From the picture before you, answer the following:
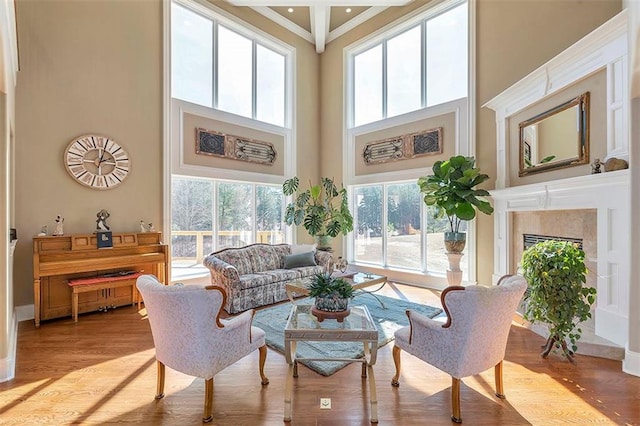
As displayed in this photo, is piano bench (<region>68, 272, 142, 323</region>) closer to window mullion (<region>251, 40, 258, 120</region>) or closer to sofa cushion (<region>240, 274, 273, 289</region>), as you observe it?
sofa cushion (<region>240, 274, 273, 289</region>)

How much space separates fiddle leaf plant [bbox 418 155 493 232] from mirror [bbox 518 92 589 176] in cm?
63

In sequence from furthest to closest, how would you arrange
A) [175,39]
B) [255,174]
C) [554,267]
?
[255,174]
[175,39]
[554,267]

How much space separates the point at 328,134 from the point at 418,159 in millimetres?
2420

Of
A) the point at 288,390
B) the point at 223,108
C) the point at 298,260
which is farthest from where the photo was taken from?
the point at 223,108

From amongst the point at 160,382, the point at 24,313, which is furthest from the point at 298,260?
the point at 24,313

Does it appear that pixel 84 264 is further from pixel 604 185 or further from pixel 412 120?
pixel 604 185

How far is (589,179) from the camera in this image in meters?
3.16

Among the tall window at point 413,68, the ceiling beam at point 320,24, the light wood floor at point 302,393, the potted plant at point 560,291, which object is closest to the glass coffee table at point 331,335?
the light wood floor at point 302,393

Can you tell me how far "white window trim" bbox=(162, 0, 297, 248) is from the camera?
506 centimetres

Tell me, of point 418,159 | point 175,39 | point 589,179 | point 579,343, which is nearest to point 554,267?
point 579,343

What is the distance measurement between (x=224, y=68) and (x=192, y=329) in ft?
18.2

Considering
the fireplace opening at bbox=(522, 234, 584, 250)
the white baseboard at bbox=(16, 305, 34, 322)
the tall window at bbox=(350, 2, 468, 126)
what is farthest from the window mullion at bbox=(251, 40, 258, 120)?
the fireplace opening at bbox=(522, 234, 584, 250)

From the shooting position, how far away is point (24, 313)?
3865 mm

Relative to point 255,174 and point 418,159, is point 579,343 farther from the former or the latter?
point 255,174
